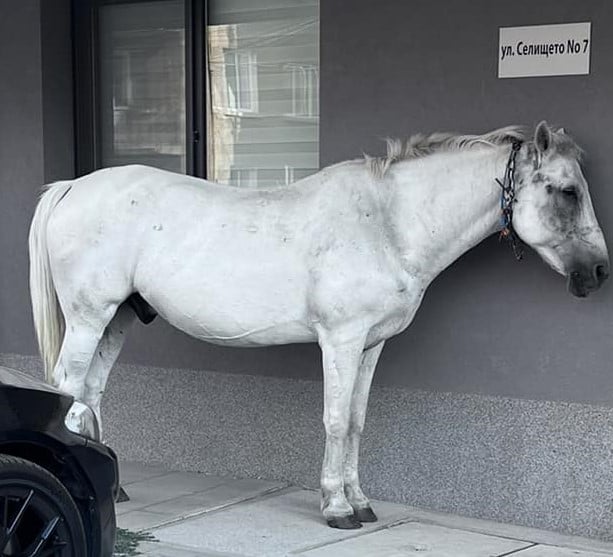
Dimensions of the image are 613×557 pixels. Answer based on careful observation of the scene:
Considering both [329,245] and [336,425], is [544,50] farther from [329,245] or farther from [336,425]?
[336,425]

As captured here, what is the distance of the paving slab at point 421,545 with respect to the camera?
601cm

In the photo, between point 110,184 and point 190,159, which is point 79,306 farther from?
point 190,159

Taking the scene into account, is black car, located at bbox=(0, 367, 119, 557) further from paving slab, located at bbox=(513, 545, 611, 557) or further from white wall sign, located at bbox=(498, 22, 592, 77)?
white wall sign, located at bbox=(498, 22, 592, 77)

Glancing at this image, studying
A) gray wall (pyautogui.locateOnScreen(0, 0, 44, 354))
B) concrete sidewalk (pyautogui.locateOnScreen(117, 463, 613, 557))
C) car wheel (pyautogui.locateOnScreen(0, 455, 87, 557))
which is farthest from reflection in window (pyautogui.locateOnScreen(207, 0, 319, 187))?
car wheel (pyautogui.locateOnScreen(0, 455, 87, 557))

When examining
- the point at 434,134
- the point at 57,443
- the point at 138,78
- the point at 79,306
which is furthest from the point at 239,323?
the point at 138,78

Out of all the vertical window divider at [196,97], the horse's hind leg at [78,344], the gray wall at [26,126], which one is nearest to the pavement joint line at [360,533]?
the horse's hind leg at [78,344]

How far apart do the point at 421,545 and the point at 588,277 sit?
5.01 ft

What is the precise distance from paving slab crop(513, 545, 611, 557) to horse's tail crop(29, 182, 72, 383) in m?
2.69

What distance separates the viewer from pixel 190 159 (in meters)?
8.17

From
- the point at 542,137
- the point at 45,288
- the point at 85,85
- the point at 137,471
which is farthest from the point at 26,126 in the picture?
the point at 542,137

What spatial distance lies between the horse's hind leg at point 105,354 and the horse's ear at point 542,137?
2.43 meters

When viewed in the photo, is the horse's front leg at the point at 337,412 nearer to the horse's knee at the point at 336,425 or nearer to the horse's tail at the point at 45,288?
the horse's knee at the point at 336,425

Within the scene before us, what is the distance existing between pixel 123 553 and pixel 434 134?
2.57 m

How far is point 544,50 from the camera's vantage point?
21.2ft
